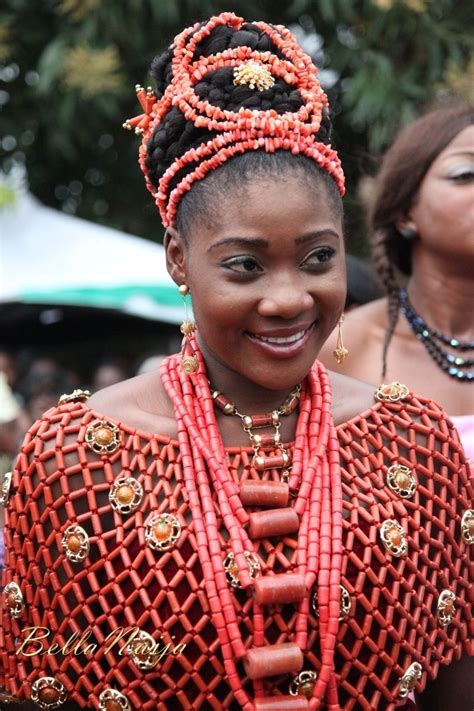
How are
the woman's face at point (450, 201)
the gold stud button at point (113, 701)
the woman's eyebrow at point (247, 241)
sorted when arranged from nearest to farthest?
the woman's eyebrow at point (247, 241), the gold stud button at point (113, 701), the woman's face at point (450, 201)

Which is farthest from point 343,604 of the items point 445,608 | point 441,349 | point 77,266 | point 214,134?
point 77,266

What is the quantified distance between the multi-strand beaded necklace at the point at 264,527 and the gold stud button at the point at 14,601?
43 cm

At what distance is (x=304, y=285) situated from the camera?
223 cm

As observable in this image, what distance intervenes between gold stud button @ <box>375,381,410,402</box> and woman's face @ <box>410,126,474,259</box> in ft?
3.71

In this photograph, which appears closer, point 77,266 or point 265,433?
point 265,433

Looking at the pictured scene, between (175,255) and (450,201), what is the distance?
4.87ft

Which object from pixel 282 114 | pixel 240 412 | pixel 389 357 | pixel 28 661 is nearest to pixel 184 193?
pixel 282 114

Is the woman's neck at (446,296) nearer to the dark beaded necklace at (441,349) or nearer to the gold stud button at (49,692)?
the dark beaded necklace at (441,349)

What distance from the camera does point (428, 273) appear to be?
12.4 ft

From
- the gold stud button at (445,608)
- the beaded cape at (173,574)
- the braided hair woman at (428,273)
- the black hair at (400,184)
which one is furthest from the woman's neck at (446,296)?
the gold stud button at (445,608)

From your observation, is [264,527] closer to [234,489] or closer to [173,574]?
[234,489]

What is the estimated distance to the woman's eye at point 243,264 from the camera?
220cm

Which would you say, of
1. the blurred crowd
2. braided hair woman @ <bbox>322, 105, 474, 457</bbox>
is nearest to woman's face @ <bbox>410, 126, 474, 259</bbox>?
braided hair woman @ <bbox>322, 105, 474, 457</bbox>

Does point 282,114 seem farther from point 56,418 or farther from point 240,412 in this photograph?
point 56,418
